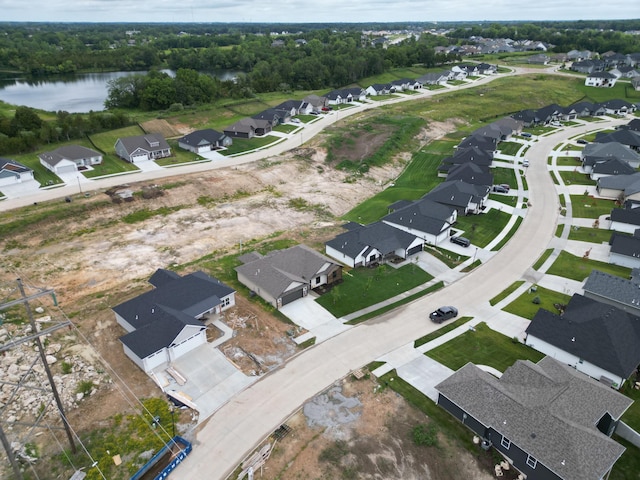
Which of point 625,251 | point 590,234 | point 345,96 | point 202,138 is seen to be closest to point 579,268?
point 625,251

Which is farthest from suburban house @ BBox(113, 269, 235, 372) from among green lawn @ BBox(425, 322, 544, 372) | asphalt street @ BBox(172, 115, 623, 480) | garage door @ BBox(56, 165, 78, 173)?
garage door @ BBox(56, 165, 78, 173)

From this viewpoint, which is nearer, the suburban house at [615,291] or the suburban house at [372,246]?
the suburban house at [615,291]

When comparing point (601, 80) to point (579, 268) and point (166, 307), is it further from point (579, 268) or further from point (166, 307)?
point (166, 307)

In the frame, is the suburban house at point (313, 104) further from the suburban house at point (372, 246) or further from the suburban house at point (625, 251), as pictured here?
the suburban house at point (625, 251)

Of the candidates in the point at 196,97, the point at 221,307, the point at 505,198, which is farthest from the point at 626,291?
the point at 196,97

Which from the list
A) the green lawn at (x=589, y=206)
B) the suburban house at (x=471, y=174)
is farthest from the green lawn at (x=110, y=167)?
the green lawn at (x=589, y=206)

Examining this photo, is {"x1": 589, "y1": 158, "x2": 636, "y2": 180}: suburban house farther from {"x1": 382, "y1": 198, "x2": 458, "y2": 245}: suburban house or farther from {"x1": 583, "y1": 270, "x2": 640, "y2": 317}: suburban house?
{"x1": 583, "y1": 270, "x2": 640, "y2": 317}: suburban house
